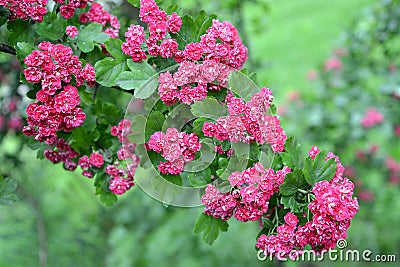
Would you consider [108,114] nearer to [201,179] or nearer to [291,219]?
[201,179]

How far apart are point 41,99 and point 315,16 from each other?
18.5 feet

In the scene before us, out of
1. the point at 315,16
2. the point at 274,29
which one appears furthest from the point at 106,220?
the point at 315,16

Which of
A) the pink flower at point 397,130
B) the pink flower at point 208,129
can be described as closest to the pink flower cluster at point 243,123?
the pink flower at point 208,129

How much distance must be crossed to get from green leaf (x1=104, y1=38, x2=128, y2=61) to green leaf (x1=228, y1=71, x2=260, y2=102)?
0.25 metres

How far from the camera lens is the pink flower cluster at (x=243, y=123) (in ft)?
3.52

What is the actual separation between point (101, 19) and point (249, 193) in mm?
603

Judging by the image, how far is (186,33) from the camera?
1.17 meters

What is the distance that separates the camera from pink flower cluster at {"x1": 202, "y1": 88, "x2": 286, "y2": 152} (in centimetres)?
107

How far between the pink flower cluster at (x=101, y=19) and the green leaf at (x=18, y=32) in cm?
16

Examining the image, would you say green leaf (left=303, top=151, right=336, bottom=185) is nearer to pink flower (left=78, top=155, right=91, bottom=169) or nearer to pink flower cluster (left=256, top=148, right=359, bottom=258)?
pink flower cluster (left=256, top=148, right=359, bottom=258)

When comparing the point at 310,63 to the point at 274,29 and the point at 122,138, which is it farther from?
the point at 122,138

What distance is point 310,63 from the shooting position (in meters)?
5.49

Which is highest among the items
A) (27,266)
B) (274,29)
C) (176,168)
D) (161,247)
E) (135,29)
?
(274,29)

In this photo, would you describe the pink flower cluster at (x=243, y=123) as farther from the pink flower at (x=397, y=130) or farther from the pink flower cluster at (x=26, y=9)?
the pink flower at (x=397, y=130)
